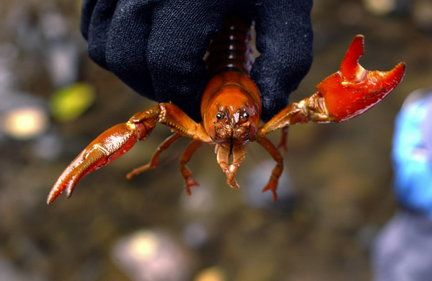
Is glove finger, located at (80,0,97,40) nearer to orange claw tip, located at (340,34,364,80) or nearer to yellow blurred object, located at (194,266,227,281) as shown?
orange claw tip, located at (340,34,364,80)

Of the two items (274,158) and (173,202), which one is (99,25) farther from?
(173,202)

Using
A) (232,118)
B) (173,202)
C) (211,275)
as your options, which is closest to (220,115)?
(232,118)

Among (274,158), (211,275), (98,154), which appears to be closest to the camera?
(98,154)

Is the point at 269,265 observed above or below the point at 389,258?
below

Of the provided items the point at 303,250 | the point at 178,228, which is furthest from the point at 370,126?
the point at 178,228

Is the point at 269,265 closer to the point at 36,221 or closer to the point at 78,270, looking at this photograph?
the point at 78,270

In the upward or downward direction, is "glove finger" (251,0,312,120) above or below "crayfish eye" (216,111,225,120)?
above

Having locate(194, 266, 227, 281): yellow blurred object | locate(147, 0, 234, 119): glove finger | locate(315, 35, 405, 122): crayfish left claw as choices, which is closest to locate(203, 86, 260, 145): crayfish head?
locate(147, 0, 234, 119): glove finger
